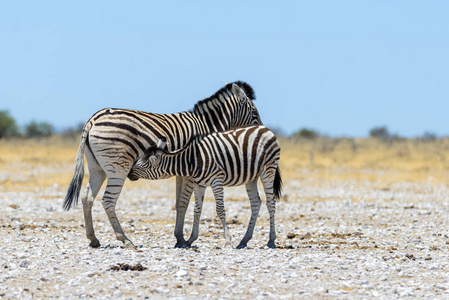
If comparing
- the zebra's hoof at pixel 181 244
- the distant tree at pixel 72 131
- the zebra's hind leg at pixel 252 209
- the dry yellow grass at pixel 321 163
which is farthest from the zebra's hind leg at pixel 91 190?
the distant tree at pixel 72 131

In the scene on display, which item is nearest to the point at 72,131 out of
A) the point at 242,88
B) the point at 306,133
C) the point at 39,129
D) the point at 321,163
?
the point at 39,129

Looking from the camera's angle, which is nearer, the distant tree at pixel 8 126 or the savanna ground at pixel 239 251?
the savanna ground at pixel 239 251

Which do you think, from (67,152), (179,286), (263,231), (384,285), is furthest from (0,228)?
(67,152)

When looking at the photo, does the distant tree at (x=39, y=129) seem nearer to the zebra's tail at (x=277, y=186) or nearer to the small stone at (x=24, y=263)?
the zebra's tail at (x=277, y=186)

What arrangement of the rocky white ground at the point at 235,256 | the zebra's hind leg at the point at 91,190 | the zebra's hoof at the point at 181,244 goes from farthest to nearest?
the zebra's hoof at the point at 181,244 < the zebra's hind leg at the point at 91,190 < the rocky white ground at the point at 235,256

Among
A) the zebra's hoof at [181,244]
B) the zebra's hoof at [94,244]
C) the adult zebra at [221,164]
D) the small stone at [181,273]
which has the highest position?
the adult zebra at [221,164]

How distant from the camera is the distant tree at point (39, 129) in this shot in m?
71.9

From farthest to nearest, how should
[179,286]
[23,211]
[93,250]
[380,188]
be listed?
[380,188]
[23,211]
[93,250]
[179,286]

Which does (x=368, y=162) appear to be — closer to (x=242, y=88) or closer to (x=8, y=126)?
(x=242, y=88)

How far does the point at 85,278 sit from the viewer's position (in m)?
8.80

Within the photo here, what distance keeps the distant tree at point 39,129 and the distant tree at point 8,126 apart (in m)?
1.34

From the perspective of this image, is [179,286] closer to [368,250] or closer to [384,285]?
[384,285]

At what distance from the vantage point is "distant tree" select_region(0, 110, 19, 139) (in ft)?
226

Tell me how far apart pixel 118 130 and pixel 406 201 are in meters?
13.3
